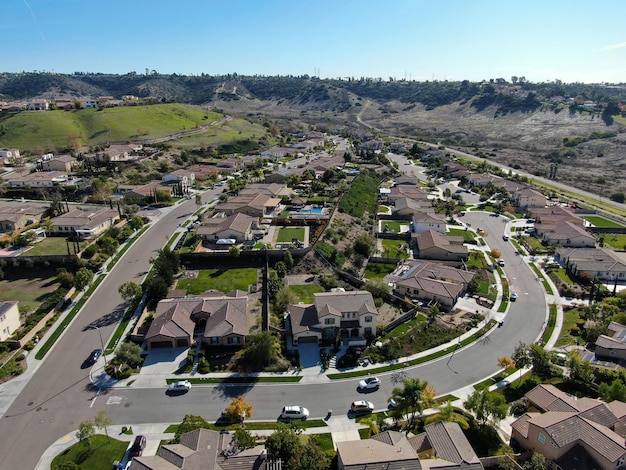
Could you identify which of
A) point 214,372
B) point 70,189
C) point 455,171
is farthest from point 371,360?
point 455,171

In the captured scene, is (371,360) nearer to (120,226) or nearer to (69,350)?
(69,350)

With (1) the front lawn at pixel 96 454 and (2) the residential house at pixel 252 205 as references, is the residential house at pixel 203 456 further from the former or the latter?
(2) the residential house at pixel 252 205

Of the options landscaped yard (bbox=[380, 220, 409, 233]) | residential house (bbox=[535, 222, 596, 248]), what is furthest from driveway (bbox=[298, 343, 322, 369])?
residential house (bbox=[535, 222, 596, 248])

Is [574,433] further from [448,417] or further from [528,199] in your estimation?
[528,199]

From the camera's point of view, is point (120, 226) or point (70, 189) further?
point (70, 189)

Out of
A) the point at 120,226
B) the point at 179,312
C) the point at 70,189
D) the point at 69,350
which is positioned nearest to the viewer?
the point at 69,350

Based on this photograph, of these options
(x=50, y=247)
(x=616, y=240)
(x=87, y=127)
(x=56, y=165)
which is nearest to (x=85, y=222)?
(x=50, y=247)

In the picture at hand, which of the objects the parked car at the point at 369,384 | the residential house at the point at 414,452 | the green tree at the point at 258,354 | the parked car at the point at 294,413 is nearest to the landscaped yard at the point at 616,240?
the parked car at the point at 369,384
